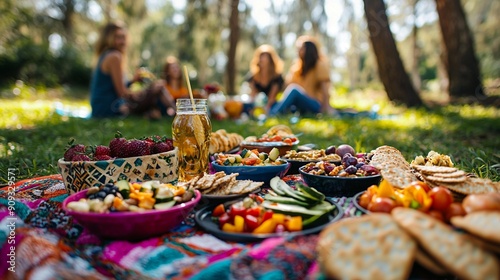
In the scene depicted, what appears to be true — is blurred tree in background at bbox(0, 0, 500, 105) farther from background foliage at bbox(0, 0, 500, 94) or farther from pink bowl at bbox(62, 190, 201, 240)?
pink bowl at bbox(62, 190, 201, 240)

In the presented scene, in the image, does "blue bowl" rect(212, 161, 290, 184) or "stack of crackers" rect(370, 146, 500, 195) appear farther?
"blue bowl" rect(212, 161, 290, 184)

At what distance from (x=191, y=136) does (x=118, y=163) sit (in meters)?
0.46

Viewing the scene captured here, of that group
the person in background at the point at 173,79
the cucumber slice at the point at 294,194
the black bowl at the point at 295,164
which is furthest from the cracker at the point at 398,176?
the person in background at the point at 173,79

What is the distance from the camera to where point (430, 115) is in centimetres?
709

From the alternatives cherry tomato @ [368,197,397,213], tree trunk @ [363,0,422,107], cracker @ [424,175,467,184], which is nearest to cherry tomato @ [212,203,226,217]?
cherry tomato @ [368,197,397,213]

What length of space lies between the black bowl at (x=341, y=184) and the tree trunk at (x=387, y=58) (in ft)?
22.3

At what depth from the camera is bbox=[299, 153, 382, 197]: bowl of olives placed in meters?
1.97

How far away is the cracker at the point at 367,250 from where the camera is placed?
46.4 inches

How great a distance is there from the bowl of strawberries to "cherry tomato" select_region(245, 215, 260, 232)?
0.67m

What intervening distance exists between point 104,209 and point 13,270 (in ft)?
1.16

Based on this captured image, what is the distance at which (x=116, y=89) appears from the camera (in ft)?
23.9

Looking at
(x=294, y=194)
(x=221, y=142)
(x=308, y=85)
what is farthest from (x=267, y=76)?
(x=294, y=194)

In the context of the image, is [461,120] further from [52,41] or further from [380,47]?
[52,41]

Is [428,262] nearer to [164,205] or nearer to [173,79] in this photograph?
[164,205]
